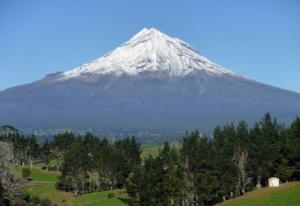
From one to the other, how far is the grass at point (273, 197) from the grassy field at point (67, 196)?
64.0 feet

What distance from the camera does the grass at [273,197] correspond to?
214ft

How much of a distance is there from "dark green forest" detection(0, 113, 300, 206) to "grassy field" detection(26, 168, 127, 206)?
6.84 ft

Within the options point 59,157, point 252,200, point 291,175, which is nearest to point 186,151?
point 291,175

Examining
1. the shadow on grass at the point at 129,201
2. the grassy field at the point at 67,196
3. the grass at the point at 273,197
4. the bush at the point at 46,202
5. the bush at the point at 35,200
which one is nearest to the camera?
the grass at the point at 273,197

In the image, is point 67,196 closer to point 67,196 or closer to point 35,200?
point 67,196

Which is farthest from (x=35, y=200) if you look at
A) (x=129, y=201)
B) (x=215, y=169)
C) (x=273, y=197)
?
(x=273, y=197)

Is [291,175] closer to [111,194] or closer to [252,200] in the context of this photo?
[252,200]

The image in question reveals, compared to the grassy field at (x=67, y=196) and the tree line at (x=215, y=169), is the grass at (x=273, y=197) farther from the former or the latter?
the grassy field at (x=67, y=196)

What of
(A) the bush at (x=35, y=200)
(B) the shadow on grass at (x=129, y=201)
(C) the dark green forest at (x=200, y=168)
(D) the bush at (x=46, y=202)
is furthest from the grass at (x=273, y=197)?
(A) the bush at (x=35, y=200)

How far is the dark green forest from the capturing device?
266 ft

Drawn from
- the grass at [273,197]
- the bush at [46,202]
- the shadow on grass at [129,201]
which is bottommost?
the bush at [46,202]

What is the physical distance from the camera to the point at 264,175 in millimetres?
87000

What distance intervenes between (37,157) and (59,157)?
4.95 metres

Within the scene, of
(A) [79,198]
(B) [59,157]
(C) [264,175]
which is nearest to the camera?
(C) [264,175]
